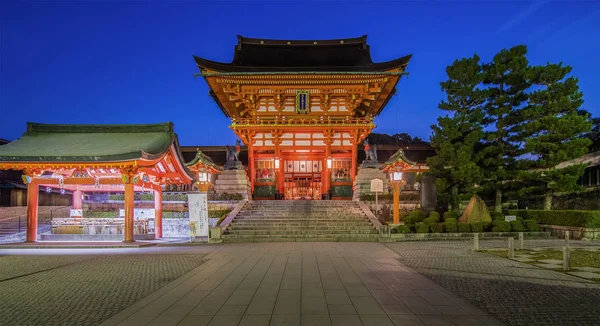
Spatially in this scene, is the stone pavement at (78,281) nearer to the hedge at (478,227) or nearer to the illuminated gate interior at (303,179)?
the hedge at (478,227)

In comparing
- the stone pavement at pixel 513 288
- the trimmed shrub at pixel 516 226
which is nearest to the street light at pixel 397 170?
the trimmed shrub at pixel 516 226

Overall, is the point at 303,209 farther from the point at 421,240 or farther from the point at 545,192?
the point at 545,192

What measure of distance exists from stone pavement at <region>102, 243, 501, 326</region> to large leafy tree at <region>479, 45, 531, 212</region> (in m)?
15.3

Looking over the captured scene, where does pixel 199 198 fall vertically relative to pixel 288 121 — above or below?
below

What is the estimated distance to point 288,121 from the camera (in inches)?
1179

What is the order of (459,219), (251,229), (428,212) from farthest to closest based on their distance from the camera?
(428,212)
(459,219)
(251,229)

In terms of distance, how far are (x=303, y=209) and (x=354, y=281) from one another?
47.5ft

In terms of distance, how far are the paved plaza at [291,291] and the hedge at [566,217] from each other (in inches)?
345

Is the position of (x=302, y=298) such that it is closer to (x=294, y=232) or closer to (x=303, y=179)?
(x=294, y=232)

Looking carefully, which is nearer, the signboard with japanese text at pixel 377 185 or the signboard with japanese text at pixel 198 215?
the signboard with japanese text at pixel 198 215

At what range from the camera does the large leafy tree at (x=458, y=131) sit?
24.0m

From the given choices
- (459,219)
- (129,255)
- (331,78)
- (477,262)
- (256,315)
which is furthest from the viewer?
(331,78)

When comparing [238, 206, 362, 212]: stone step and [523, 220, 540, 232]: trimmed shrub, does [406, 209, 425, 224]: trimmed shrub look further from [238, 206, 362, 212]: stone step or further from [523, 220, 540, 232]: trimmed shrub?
[523, 220, 540, 232]: trimmed shrub

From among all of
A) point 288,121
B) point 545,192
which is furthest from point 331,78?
point 545,192
